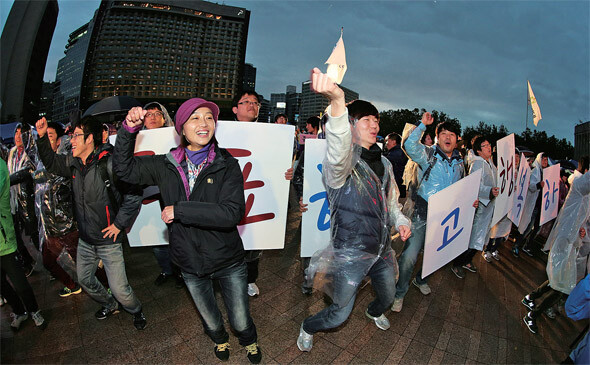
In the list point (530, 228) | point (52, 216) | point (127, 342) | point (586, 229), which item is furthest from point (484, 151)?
point (52, 216)

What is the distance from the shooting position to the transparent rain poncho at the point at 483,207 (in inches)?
144

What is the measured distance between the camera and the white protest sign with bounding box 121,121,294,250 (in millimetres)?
2785

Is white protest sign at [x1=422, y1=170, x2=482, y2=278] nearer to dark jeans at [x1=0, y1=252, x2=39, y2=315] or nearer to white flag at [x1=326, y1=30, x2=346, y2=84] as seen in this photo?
white flag at [x1=326, y1=30, x2=346, y2=84]

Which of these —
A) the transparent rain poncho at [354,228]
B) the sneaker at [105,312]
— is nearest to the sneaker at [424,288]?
the transparent rain poncho at [354,228]

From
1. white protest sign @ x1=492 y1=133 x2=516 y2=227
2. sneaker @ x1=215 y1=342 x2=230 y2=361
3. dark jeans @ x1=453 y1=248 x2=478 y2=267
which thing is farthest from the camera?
dark jeans @ x1=453 y1=248 x2=478 y2=267

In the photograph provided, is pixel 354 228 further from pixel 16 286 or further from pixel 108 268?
pixel 16 286

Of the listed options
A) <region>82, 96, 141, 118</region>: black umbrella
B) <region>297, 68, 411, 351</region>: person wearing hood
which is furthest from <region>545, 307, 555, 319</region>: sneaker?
<region>82, 96, 141, 118</region>: black umbrella

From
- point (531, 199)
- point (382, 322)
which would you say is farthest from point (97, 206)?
point (531, 199)

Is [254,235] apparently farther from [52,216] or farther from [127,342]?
[52,216]

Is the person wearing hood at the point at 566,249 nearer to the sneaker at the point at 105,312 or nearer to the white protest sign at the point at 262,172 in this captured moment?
the white protest sign at the point at 262,172

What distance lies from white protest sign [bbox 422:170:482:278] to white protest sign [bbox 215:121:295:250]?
1.33 metres

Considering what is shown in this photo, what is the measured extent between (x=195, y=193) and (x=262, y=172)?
3.40ft

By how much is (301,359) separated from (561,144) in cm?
5578

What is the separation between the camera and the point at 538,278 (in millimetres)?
4336
